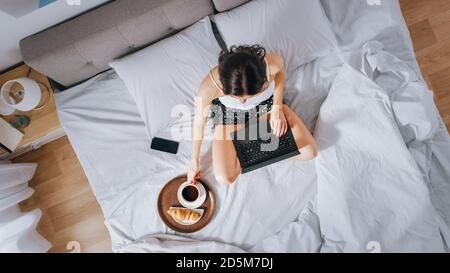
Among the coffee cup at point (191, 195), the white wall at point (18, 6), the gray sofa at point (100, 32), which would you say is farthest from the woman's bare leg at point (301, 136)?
the white wall at point (18, 6)

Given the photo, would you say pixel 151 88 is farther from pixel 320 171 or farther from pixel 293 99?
pixel 320 171

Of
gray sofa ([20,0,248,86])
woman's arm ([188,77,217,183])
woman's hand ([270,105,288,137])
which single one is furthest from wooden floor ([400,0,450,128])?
woman's arm ([188,77,217,183])

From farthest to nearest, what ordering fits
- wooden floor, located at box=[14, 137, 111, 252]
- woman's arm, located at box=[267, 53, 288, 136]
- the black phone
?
wooden floor, located at box=[14, 137, 111, 252]
the black phone
woman's arm, located at box=[267, 53, 288, 136]

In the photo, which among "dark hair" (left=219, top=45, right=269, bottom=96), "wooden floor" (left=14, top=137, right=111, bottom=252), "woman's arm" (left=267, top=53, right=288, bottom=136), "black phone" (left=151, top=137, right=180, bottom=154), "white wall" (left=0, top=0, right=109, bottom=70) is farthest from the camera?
"wooden floor" (left=14, top=137, right=111, bottom=252)

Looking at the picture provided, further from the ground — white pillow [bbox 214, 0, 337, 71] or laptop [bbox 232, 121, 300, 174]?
white pillow [bbox 214, 0, 337, 71]

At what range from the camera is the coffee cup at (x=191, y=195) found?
1.46m

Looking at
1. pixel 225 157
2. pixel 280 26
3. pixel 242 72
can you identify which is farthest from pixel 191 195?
pixel 280 26

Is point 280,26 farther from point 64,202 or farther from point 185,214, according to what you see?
point 64,202

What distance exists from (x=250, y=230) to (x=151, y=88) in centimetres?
79

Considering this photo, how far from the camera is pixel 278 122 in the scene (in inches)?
56.3

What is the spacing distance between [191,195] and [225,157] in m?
0.23

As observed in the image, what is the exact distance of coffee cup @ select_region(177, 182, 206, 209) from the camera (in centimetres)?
146

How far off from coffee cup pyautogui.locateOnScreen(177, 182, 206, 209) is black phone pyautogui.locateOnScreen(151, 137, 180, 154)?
0.19 meters

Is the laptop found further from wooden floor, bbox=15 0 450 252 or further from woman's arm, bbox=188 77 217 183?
wooden floor, bbox=15 0 450 252
